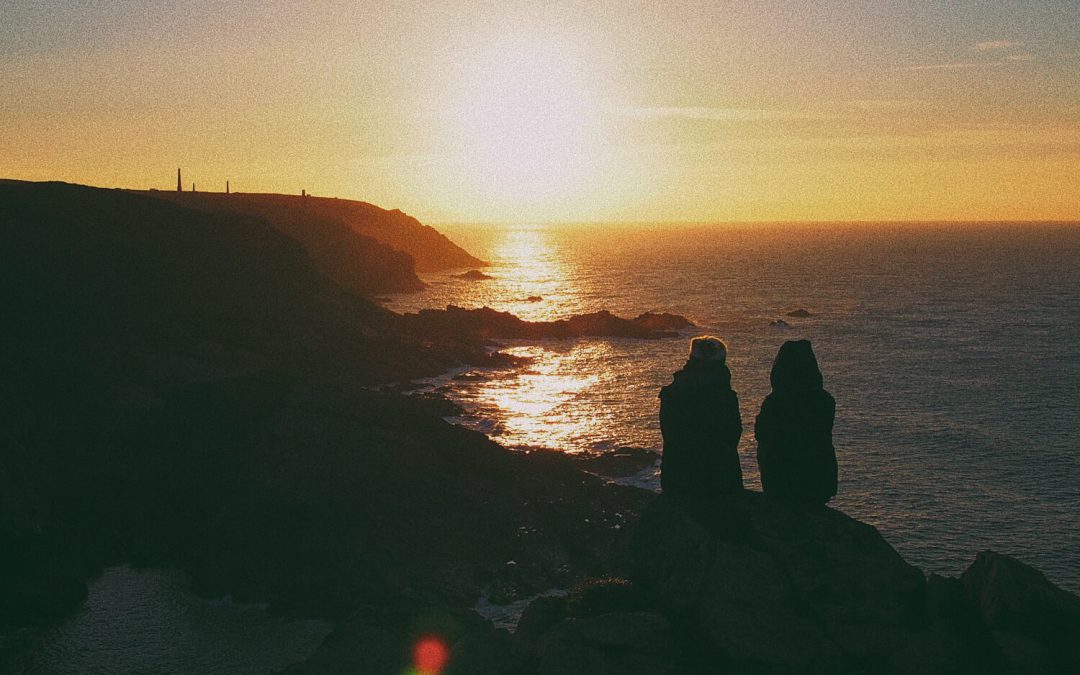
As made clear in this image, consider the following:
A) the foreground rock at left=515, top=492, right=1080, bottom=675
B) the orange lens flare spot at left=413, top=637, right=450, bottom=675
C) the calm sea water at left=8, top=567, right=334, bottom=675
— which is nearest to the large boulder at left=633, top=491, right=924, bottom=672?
the foreground rock at left=515, top=492, right=1080, bottom=675

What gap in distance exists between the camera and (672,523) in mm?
→ 21125

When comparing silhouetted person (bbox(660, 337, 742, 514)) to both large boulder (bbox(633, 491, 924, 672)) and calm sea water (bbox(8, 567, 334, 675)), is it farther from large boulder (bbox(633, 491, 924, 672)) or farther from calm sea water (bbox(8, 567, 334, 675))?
calm sea water (bbox(8, 567, 334, 675))

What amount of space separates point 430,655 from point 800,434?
10382 mm

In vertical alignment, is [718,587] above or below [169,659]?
above

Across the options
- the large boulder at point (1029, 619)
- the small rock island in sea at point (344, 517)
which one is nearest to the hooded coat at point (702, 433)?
the small rock island in sea at point (344, 517)

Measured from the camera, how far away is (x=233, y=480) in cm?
3378

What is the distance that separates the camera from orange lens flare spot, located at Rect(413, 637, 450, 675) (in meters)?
20.6

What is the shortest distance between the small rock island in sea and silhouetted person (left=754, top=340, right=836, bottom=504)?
64cm

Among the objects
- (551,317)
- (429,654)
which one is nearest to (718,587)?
(429,654)

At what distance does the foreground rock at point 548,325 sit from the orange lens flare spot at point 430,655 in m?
68.7

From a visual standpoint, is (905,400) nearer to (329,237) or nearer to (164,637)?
(164,637)

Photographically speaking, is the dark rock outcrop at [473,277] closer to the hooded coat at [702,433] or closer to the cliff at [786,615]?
the hooded coat at [702,433]

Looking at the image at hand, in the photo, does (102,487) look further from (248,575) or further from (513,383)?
(513,383)

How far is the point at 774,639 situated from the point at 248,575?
63.7 feet
